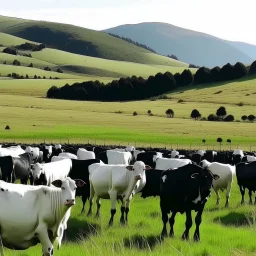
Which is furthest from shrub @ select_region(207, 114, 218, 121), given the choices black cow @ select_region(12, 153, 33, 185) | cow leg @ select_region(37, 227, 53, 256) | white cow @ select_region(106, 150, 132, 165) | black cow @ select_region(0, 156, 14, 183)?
cow leg @ select_region(37, 227, 53, 256)

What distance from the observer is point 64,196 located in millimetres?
11141

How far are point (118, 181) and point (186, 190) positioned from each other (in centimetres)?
380

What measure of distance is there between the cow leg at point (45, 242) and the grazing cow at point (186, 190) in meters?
5.04

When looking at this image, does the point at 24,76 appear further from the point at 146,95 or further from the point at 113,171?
the point at 113,171

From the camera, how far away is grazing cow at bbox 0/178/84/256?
10312mm

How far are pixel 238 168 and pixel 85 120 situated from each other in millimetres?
63790

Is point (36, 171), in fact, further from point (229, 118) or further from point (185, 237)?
point (229, 118)

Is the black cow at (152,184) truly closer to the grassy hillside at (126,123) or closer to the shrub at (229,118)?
the grassy hillside at (126,123)

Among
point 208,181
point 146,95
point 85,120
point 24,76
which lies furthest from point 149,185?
point 24,76

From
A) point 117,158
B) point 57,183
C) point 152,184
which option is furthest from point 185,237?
point 117,158

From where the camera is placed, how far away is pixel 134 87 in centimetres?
12925

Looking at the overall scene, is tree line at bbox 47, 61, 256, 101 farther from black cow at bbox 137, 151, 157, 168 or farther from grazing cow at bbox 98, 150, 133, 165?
grazing cow at bbox 98, 150, 133, 165

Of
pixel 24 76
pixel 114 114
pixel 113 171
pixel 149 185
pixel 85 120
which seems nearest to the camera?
pixel 113 171

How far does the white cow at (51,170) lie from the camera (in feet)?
68.6
